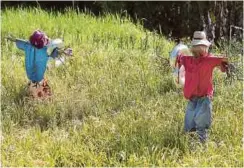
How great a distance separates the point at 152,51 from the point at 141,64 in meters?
0.53

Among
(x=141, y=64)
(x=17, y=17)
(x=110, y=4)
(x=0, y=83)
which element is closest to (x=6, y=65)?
(x=0, y=83)

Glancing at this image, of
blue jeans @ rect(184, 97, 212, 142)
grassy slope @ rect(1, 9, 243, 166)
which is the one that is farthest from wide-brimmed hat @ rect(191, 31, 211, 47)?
grassy slope @ rect(1, 9, 243, 166)

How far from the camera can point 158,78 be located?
17.6ft

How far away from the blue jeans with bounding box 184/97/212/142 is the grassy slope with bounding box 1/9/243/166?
0.33 ft

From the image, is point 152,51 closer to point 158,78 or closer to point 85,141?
point 158,78

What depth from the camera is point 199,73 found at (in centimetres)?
409

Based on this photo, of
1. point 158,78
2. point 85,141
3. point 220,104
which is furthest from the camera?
point 158,78

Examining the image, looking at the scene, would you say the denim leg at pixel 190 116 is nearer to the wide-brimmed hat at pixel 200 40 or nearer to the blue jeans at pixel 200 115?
the blue jeans at pixel 200 115

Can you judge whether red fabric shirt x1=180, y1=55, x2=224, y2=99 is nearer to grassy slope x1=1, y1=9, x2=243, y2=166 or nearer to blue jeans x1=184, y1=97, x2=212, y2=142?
blue jeans x1=184, y1=97, x2=212, y2=142

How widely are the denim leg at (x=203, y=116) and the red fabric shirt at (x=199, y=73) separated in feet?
0.17

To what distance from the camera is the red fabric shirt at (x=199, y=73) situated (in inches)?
161

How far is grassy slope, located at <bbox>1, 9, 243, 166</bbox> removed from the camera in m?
3.94

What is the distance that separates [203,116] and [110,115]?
32.3 inches

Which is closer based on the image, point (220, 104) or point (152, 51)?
point (220, 104)
